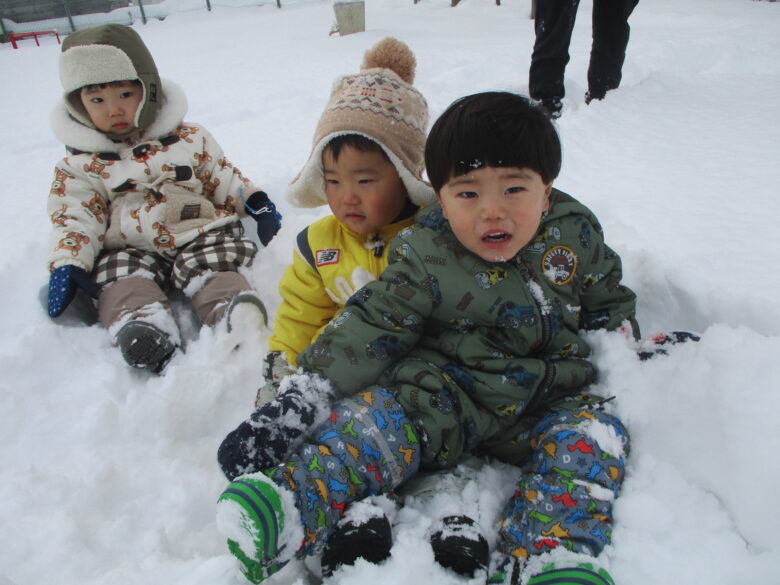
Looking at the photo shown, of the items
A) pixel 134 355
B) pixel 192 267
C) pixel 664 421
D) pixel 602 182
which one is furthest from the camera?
pixel 602 182

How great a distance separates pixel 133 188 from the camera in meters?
2.21

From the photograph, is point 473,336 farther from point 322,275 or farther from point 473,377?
point 322,275

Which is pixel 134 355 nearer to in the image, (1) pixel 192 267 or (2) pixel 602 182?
(1) pixel 192 267

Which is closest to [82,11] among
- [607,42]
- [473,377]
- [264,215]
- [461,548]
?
[607,42]

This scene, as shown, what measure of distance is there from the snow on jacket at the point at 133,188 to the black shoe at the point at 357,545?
1500 mm

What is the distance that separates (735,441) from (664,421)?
16 centimetres

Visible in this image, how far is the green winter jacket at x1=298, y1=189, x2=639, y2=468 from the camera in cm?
123

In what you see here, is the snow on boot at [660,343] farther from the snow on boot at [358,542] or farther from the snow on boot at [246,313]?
the snow on boot at [246,313]

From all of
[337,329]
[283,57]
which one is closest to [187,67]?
[283,57]

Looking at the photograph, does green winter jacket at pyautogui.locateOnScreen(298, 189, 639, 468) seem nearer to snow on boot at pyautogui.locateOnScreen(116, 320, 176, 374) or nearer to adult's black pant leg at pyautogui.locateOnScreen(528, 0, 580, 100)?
snow on boot at pyautogui.locateOnScreen(116, 320, 176, 374)

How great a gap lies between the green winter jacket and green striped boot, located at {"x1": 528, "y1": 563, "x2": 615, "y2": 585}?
34 cm

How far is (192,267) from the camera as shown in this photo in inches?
81.4

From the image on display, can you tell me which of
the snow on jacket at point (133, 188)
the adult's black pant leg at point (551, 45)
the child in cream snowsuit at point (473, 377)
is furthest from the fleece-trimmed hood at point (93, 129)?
the adult's black pant leg at point (551, 45)

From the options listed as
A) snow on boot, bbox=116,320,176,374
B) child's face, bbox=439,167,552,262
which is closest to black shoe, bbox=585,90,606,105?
child's face, bbox=439,167,552,262
